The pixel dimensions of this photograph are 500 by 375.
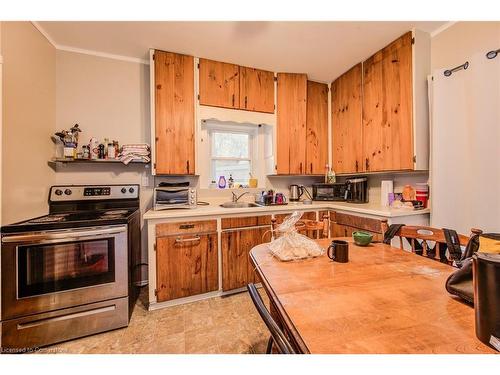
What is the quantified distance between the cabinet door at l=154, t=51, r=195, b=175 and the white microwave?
0.73 ft

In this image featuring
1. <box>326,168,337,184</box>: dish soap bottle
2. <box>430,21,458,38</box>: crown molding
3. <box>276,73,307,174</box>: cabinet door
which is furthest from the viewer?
<box>326,168,337,184</box>: dish soap bottle

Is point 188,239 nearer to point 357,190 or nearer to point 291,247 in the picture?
point 291,247

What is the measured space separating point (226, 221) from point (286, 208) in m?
0.65

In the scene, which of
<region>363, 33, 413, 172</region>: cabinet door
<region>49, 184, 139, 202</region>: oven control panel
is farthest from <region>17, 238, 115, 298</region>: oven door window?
<region>363, 33, 413, 172</region>: cabinet door

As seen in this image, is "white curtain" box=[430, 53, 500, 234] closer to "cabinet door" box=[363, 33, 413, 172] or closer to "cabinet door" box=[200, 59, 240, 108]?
"cabinet door" box=[363, 33, 413, 172]

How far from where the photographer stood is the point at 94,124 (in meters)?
2.27

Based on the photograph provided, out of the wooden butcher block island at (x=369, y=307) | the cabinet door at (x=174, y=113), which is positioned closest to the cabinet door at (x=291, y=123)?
the cabinet door at (x=174, y=113)

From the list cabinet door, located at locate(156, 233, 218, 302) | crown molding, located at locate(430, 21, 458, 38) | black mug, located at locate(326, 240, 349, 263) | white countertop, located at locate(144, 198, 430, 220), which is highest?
crown molding, located at locate(430, 21, 458, 38)

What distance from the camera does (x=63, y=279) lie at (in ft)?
5.00

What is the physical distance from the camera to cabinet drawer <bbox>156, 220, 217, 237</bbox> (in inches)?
74.2

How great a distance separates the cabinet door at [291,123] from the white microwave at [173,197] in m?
1.12

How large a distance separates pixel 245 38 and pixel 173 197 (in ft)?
5.50
